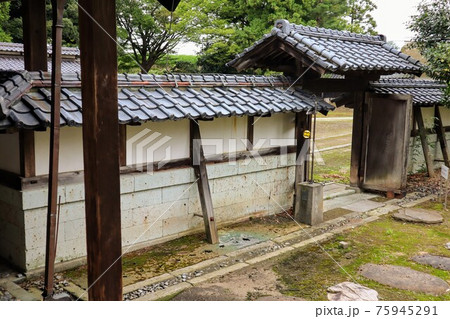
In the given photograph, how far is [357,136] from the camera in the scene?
12.6 metres

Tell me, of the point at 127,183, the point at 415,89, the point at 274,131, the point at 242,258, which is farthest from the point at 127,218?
the point at 415,89

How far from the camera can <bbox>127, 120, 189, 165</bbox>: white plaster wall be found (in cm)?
792

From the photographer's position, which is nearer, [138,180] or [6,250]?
[6,250]

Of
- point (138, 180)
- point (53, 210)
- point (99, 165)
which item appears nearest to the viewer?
point (99, 165)

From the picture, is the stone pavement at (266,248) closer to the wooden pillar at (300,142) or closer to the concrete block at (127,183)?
the wooden pillar at (300,142)

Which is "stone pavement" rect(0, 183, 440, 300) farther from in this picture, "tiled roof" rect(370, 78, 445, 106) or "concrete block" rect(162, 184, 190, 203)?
"tiled roof" rect(370, 78, 445, 106)

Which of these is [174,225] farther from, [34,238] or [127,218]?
Result: [34,238]

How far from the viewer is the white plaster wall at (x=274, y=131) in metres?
10.1

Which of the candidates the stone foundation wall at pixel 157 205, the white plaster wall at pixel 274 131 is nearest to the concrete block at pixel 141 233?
the stone foundation wall at pixel 157 205

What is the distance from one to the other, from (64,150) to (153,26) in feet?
70.1

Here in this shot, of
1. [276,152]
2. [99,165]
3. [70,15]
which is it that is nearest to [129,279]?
[99,165]

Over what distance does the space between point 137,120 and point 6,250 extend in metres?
3.20

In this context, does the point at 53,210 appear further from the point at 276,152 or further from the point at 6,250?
the point at 276,152

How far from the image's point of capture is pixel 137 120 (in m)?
6.75
